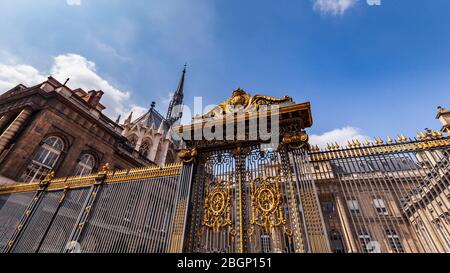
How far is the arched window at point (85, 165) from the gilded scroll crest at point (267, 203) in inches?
605

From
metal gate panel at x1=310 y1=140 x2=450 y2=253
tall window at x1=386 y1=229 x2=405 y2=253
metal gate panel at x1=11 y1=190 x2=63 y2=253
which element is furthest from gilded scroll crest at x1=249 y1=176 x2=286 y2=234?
metal gate panel at x1=11 y1=190 x2=63 y2=253

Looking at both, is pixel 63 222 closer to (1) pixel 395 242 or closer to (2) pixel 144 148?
(1) pixel 395 242

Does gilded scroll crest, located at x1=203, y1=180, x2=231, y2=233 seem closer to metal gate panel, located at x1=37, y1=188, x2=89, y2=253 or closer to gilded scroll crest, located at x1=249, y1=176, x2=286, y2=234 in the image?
gilded scroll crest, located at x1=249, y1=176, x2=286, y2=234

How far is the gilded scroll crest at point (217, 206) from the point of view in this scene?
6153 millimetres

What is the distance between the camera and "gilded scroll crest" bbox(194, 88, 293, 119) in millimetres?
7229

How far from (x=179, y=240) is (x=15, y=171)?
525 inches

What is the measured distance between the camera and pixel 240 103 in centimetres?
767

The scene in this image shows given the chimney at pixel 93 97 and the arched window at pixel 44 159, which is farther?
the chimney at pixel 93 97

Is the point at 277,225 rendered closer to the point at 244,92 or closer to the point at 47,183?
the point at 244,92

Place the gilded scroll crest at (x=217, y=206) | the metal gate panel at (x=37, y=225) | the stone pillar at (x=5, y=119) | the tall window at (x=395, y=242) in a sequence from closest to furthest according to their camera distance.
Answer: the tall window at (x=395, y=242) < the gilded scroll crest at (x=217, y=206) < the metal gate panel at (x=37, y=225) < the stone pillar at (x=5, y=119)

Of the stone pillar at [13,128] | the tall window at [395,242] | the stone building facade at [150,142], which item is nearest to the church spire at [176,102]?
the stone building facade at [150,142]

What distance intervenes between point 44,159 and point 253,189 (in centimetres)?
1572

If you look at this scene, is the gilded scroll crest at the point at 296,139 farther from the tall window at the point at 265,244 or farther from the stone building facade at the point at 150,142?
the stone building facade at the point at 150,142

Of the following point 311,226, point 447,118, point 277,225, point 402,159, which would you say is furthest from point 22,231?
point 447,118
